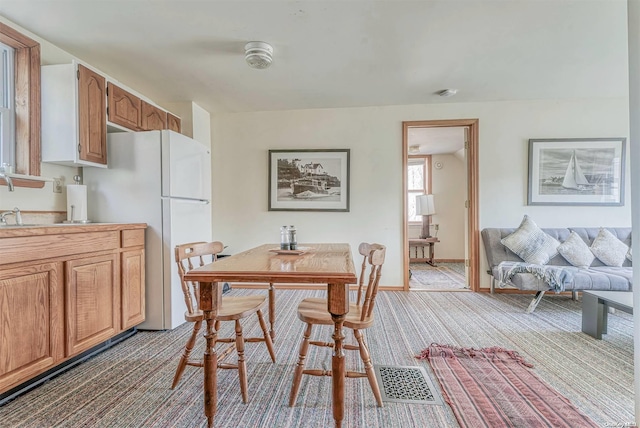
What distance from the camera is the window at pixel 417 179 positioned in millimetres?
6336

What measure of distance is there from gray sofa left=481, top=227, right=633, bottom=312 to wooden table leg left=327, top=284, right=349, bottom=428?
8.47 ft

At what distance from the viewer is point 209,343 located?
4.37 ft

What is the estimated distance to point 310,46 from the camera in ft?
8.01

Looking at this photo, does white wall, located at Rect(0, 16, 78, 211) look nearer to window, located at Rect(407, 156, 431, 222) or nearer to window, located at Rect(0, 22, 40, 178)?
window, located at Rect(0, 22, 40, 178)

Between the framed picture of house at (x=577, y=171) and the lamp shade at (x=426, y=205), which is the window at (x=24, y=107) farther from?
the lamp shade at (x=426, y=205)

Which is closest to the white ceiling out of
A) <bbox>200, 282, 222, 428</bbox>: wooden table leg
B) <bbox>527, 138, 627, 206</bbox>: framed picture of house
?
<bbox>527, 138, 627, 206</bbox>: framed picture of house

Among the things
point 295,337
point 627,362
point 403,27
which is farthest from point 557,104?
point 295,337

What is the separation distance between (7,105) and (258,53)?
1.84 meters

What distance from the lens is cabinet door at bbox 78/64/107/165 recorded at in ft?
7.41

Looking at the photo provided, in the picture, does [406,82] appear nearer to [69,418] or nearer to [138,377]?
[138,377]

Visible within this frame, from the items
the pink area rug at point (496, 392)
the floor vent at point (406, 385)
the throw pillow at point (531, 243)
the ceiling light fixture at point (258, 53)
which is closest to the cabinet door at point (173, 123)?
the ceiling light fixture at point (258, 53)

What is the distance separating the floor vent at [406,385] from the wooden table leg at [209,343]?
87 cm

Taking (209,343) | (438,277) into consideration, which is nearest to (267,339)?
(209,343)

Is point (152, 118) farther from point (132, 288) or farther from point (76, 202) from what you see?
point (132, 288)
